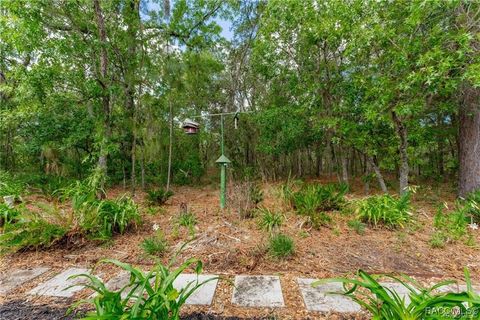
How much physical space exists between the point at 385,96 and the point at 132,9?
544cm

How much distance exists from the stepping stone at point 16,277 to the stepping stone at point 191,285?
743mm

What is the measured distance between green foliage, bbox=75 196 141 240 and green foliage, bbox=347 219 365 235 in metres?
2.97

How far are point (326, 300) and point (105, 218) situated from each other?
8.68 feet

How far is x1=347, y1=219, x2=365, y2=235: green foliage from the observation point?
9.64 feet

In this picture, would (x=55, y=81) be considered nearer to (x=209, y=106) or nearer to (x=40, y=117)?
(x=40, y=117)

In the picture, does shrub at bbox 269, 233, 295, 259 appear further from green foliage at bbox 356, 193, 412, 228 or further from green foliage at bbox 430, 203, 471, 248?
green foliage at bbox 430, 203, 471, 248

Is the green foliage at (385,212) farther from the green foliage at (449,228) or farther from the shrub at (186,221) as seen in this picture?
the shrub at (186,221)

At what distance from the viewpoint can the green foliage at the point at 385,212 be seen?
3.13 m

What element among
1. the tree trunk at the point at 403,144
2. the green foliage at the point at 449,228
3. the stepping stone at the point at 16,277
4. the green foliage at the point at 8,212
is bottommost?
the stepping stone at the point at 16,277

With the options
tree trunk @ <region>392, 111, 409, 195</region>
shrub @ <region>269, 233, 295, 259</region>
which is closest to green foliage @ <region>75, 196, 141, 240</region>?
shrub @ <region>269, 233, 295, 259</region>

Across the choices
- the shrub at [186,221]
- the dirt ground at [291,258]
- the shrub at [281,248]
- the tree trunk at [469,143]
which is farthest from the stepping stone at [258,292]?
the tree trunk at [469,143]

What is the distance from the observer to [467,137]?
4371 millimetres

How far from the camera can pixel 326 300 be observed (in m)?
1.60

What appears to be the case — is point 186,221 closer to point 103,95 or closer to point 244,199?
point 244,199
